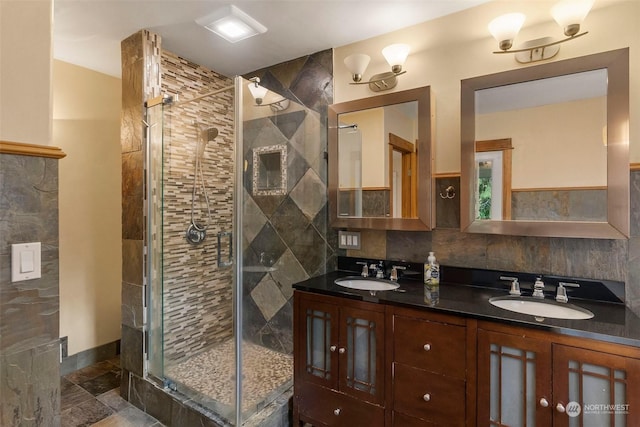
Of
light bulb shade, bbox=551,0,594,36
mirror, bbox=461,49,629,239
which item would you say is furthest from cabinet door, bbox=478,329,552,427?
light bulb shade, bbox=551,0,594,36

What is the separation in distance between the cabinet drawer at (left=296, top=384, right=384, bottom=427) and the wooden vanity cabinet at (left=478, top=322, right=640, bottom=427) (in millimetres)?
515

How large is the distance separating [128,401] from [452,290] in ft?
7.45

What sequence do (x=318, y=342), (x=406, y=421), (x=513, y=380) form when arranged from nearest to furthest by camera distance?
(x=513, y=380) → (x=406, y=421) → (x=318, y=342)

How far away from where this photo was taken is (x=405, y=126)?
1.92m

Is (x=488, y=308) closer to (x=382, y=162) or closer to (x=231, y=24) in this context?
(x=382, y=162)

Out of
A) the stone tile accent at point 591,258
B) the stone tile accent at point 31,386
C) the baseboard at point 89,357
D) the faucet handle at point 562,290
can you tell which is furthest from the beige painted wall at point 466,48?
the baseboard at point 89,357

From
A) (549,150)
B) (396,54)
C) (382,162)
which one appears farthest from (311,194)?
(549,150)

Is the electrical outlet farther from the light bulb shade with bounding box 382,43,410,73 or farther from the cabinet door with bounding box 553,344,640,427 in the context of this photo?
the cabinet door with bounding box 553,344,640,427

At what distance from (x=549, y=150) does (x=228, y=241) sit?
192cm

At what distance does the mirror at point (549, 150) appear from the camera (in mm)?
1406

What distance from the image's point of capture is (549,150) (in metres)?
1.57

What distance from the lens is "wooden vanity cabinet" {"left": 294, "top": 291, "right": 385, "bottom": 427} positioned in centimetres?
156

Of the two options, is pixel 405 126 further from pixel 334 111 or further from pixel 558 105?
pixel 558 105

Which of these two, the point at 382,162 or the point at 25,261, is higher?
the point at 382,162
